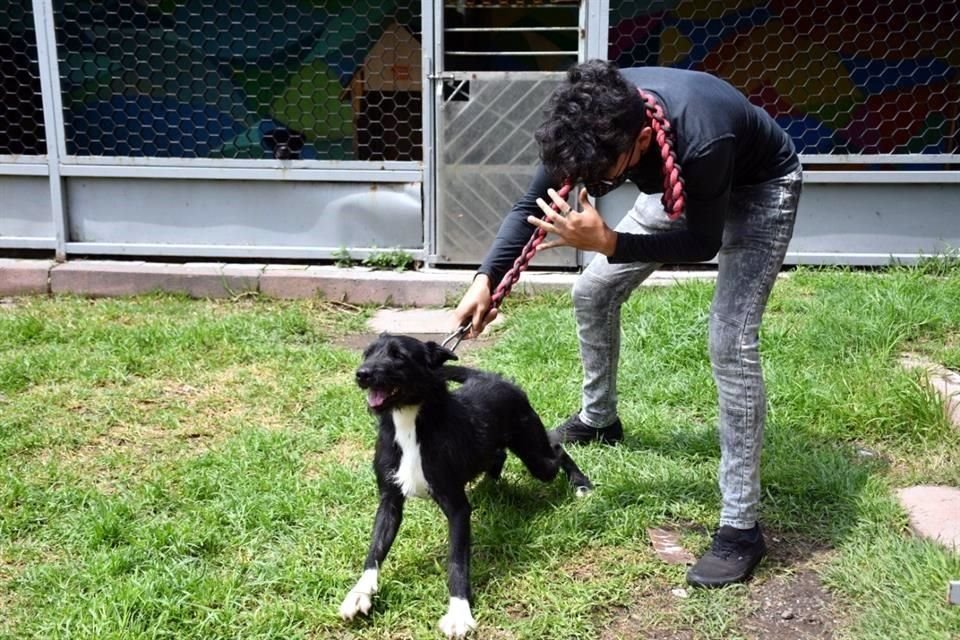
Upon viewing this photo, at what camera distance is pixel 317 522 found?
308 centimetres

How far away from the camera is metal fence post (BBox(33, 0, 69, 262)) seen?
20.0 feet

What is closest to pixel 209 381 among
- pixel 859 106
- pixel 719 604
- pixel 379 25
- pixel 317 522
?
pixel 317 522

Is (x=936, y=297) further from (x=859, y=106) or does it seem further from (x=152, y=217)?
(x=152, y=217)

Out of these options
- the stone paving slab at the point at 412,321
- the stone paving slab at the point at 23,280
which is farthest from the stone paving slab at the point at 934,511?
the stone paving slab at the point at 23,280

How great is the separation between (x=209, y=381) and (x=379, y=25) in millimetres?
3825

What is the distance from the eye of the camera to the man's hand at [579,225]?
2396 millimetres

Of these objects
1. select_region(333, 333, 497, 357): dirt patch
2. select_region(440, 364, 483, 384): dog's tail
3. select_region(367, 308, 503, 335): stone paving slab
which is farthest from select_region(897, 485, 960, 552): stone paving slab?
select_region(367, 308, 503, 335): stone paving slab

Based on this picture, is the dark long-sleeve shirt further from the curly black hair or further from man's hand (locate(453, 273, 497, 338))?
man's hand (locate(453, 273, 497, 338))

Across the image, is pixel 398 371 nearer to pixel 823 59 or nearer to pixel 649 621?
pixel 649 621

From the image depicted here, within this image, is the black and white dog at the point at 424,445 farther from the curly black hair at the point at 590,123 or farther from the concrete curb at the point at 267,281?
the concrete curb at the point at 267,281

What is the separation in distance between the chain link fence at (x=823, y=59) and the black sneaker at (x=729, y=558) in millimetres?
5410

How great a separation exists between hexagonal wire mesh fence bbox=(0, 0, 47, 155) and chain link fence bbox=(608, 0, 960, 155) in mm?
4610

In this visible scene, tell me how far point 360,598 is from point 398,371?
25.5 inches

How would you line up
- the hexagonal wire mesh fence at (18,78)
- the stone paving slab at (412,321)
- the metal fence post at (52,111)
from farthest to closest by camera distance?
1. the hexagonal wire mesh fence at (18,78)
2. the metal fence post at (52,111)
3. the stone paving slab at (412,321)
